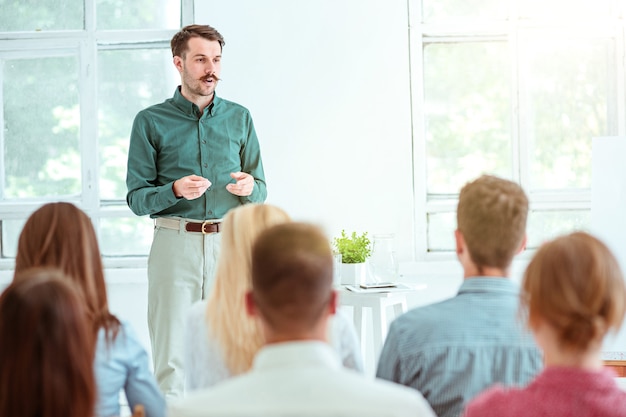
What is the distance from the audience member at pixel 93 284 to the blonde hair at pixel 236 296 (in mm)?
186

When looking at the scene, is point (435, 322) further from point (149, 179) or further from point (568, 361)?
point (149, 179)

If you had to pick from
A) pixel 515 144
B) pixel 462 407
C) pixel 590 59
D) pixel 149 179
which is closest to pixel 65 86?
pixel 149 179

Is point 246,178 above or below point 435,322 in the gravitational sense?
above

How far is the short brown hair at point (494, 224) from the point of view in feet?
6.17

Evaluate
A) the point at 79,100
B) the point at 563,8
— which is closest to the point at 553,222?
the point at 563,8

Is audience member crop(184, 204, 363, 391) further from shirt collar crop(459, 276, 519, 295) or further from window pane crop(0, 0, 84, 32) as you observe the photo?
window pane crop(0, 0, 84, 32)

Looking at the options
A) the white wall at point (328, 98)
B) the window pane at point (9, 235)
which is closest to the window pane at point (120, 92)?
the white wall at point (328, 98)

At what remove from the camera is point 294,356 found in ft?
4.09

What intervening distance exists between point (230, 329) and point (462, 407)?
0.53 m

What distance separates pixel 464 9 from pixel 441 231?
49.7 inches

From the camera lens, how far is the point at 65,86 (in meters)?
4.78

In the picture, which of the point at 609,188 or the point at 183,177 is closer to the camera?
the point at 183,177

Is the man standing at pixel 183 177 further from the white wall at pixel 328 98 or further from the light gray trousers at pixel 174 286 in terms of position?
the white wall at pixel 328 98

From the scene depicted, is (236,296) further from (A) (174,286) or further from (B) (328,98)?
(B) (328,98)
